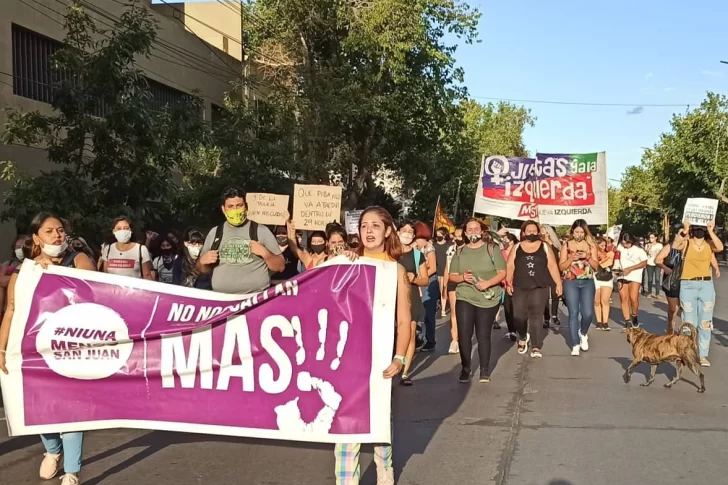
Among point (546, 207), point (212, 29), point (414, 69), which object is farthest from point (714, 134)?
point (546, 207)

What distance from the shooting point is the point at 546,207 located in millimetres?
15773

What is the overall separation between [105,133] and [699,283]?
27.9ft

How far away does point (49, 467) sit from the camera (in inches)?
210

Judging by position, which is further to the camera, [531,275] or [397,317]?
[531,275]

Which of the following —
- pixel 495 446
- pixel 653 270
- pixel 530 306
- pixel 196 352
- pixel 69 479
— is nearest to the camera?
pixel 69 479

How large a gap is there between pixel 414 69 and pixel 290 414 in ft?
82.8

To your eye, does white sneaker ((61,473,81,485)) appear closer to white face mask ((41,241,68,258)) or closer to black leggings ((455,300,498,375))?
white face mask ((41,241,68,258))

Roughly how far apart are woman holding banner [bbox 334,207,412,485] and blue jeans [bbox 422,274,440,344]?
644 centimetres

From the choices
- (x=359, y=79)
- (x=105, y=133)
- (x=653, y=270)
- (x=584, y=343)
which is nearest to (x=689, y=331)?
(x=584, y=343)

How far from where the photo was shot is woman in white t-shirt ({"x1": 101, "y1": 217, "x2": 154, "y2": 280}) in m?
8.12

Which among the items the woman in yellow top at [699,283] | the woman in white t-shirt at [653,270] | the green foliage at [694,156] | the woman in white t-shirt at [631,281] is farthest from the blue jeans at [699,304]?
the green foliage at [694,156]

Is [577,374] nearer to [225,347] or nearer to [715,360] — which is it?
[715,360]

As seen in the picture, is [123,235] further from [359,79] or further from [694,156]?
[694,156]

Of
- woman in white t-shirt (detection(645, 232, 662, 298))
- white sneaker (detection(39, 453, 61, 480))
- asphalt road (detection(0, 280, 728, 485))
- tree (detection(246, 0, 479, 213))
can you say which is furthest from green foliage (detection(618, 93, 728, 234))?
white sneaker (detection(39, 453, 61, 480))
